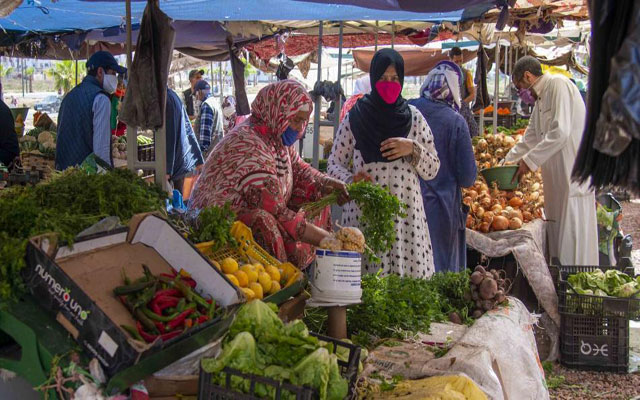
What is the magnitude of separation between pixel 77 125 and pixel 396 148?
10.2ft

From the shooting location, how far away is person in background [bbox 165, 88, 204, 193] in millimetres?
7223

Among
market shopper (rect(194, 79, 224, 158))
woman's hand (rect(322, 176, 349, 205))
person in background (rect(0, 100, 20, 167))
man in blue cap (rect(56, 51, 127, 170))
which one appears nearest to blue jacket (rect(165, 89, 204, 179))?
man in blue cap (rect(56, 51, 127, 170))

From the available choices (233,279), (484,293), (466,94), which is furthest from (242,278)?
(466,94)

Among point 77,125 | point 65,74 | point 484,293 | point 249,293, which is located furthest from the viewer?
point 65,74

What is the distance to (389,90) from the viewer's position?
4.92m

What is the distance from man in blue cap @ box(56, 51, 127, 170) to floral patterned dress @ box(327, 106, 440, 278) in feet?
7.46

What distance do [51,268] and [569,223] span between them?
19.6 ft

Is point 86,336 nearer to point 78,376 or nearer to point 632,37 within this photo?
point 78,376

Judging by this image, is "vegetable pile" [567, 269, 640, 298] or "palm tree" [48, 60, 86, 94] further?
"palm tree" [48, 60, 86, 94]

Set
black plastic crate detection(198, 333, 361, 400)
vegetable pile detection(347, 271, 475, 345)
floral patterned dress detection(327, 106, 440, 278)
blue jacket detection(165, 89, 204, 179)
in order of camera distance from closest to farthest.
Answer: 1. black plastic crate detection(198, 333, 361, 400)
2. vegetable pile detection(347, 271, 475, 345)
3. floral patterned dress detection(327, 106, 440, 278)
4. blue jacket detection(165, 89, 204, 179)

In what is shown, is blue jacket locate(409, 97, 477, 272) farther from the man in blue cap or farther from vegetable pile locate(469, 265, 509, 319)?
the man in blue cap

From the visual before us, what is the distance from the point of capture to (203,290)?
299 cm

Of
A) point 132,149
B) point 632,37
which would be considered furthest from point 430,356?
point 132,149

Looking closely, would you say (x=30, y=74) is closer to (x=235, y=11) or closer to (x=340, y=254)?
(x=235, y=11)
